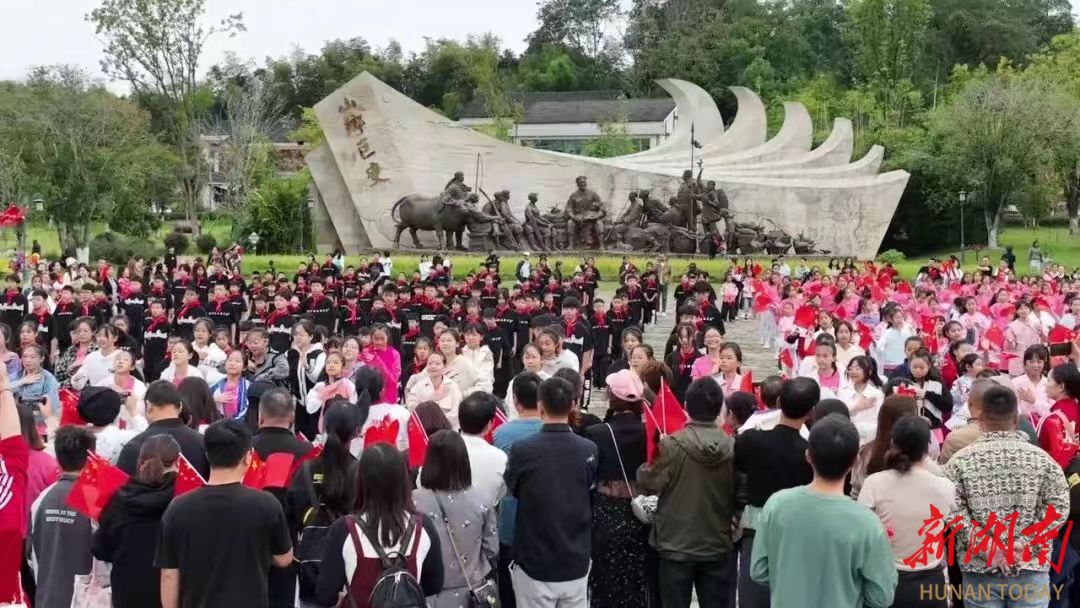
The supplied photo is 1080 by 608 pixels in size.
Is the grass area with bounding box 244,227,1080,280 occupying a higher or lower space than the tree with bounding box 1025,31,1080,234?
lower

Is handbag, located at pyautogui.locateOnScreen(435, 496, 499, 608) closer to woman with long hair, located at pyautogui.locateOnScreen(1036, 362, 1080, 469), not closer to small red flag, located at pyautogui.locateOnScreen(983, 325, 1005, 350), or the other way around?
woman with long hair, located at pyautogui.locateOnScreen(1036, 362, 1080, 469)

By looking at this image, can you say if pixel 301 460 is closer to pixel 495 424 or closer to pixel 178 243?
pixel 495 424

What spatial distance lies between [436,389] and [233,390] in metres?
1.37

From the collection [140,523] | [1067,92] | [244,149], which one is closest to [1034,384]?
[140,523]

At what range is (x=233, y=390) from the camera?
804cm

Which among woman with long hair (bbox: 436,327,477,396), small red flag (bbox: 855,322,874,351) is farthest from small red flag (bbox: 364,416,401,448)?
small red flag (bbox: 855,322,874,351)

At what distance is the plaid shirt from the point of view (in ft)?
15.9

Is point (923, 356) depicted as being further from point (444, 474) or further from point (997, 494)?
point (444, 474)

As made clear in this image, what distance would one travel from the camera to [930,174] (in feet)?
137

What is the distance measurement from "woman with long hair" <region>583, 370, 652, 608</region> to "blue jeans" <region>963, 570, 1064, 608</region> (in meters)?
1.47

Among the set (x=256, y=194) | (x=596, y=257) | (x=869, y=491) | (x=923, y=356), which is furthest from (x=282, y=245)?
(x=869, y=491)

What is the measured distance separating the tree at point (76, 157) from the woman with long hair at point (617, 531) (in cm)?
3569

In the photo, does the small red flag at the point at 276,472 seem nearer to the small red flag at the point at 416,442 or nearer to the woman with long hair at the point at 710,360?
the small red flag at the point at 416,442

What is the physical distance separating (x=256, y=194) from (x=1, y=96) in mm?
9587
